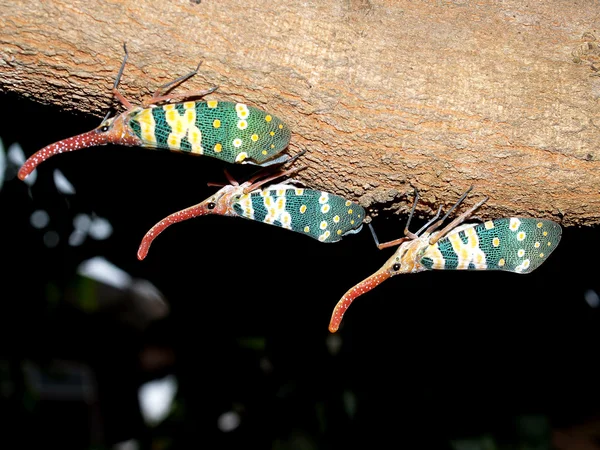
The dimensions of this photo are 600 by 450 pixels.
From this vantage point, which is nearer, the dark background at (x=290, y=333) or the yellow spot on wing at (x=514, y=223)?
the yellow spot on wing at (x=514, y=223)

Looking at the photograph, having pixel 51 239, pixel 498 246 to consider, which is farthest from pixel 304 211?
pixel 51 239

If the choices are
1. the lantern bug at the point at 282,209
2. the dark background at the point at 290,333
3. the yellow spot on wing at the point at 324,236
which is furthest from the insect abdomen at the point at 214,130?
the dark background at the point at 290,333

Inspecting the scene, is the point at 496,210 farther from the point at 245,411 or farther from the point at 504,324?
the point at 245,411

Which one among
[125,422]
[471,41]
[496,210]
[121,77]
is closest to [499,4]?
[471,41]

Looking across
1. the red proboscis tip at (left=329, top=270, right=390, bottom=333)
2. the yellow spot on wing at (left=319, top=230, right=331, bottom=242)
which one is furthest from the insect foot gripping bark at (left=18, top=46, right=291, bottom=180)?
the red proboscis tip at (left=329, top=270, right=390, bottom=333)

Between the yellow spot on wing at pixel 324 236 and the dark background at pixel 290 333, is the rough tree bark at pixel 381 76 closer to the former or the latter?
the yellow spot on wing at pixel 324 236

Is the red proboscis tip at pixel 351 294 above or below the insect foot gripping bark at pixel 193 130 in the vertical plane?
below
